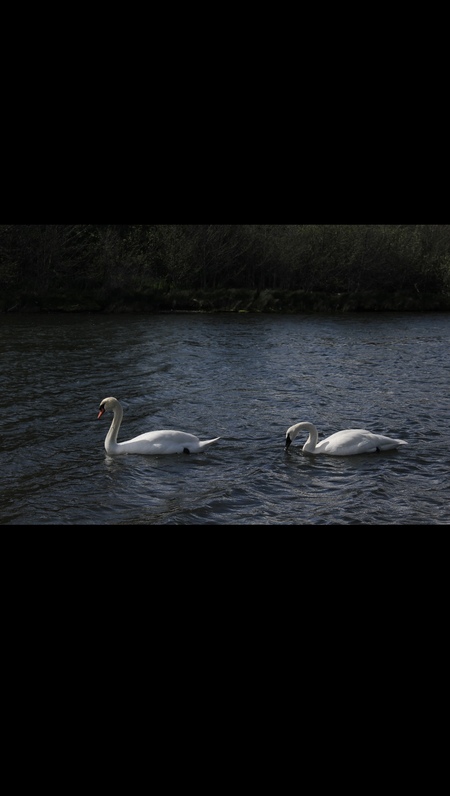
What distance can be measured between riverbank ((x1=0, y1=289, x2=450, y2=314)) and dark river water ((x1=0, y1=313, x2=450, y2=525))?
6993 mm

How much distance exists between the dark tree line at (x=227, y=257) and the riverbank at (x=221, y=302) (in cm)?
139

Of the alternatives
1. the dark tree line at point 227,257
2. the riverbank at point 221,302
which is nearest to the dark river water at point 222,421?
the riverbank at point 221,302

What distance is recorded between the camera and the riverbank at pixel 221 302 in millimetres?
39062

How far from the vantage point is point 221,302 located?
41.5 m

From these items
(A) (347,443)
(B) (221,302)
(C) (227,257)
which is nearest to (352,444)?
(A) (347,443)

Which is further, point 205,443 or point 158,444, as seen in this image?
point 205,443

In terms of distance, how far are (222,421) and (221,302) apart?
26063mm

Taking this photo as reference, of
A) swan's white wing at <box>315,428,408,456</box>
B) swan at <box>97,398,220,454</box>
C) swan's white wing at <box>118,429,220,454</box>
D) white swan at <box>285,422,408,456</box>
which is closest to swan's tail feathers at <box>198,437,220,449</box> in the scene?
swan at <box>97,398,220,454</box>

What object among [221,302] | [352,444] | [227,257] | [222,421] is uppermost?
[227,257]

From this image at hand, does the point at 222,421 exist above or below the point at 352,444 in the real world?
below

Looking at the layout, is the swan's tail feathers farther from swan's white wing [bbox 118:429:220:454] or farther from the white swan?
the white swan

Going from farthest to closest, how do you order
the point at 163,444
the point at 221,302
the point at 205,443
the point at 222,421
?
1. the point at 221,302
2. the point at 222,421
3. the point at 205,443
4. the point at 163,444

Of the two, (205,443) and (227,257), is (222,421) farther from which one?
(227,257)
